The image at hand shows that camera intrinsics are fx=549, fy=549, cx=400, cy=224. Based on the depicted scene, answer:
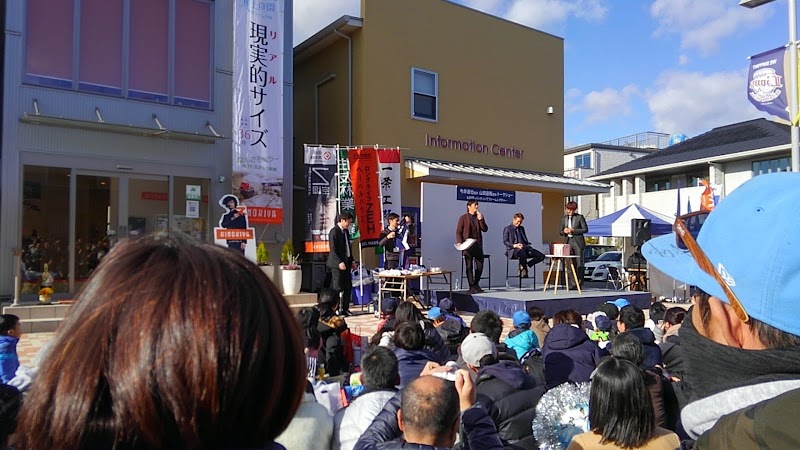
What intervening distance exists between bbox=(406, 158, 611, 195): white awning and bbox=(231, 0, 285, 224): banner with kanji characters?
3.33 m

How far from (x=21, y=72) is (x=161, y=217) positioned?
310 cm

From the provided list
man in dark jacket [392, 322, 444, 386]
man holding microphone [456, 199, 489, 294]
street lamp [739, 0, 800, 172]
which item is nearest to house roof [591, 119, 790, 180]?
street lamp [739, 0, 800, 172]

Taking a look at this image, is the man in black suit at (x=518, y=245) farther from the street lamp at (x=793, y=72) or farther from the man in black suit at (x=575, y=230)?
the street lamp at (x=793, y=72)

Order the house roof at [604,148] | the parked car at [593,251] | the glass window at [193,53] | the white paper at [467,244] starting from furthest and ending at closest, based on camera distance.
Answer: the house roof at [604,148] → the parked car at [593,251] → the white paper at [467,244] → the glass window at [193,53]

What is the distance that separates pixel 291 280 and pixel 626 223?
1037cm

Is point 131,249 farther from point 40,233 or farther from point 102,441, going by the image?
point 40,233

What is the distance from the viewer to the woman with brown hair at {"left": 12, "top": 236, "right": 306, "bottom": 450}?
2.41ft

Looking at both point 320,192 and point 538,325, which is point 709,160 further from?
point 538,325

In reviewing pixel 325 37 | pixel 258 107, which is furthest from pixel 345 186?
pixel 325 37

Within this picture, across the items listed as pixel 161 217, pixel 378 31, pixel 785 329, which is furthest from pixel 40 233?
pixel 785 329

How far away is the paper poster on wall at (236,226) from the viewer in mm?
9609

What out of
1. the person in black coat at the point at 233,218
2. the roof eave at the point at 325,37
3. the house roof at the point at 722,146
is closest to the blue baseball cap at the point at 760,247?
the person in black coat at the point at 233,218

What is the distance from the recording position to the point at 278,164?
407 inches

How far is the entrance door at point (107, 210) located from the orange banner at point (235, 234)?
3.31ft
